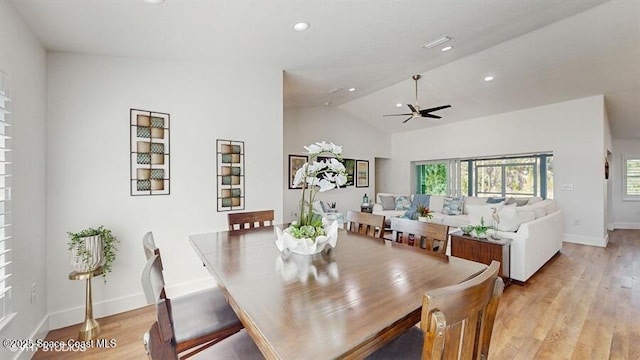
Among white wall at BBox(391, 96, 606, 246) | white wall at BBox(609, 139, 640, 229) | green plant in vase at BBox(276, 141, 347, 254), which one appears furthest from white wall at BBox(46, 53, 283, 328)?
white wall at BBox(609, 139, 640, 229)

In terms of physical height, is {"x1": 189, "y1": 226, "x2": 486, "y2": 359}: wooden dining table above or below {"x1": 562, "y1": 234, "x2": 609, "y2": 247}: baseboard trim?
above

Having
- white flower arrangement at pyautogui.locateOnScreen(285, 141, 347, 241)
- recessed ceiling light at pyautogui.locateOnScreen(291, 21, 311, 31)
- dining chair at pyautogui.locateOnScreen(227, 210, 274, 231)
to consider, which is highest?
recessed ceiling light at pyautogui.locateOnScreen(291, 21, 311, 31)

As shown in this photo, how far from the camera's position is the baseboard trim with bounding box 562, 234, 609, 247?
4.95m

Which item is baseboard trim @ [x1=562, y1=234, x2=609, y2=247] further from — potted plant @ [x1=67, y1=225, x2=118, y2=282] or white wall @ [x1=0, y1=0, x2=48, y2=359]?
white wall @ [x1=0, y1=0, x2=48, y2=359]

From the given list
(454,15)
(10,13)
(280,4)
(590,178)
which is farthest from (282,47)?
(590,178)

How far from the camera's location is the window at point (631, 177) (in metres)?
6.75

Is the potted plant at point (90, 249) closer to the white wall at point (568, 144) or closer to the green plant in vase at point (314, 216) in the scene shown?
the green plant in vase at point (314, 216)

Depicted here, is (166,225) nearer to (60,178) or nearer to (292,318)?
(60,178)

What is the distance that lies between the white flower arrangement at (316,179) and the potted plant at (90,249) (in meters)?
1.75

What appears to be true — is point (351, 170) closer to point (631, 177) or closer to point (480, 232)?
point (480, 232)

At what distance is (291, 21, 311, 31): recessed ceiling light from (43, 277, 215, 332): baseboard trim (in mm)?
2808

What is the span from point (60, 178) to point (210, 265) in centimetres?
198

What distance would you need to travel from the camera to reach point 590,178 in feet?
16.6

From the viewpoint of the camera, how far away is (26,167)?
1.92 metres
